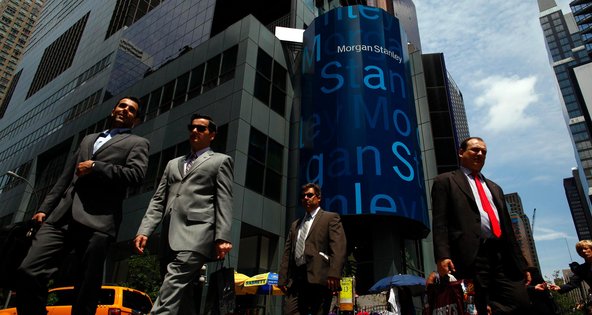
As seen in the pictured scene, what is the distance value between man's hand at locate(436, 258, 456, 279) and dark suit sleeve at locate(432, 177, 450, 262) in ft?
0.13

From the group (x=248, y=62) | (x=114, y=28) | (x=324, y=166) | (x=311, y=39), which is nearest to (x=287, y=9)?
(x=311, y=39)

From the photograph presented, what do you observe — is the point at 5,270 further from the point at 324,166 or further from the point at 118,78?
the point at 118,78

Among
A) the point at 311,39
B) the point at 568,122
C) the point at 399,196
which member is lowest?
the point at 399,196

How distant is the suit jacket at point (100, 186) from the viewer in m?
3.38

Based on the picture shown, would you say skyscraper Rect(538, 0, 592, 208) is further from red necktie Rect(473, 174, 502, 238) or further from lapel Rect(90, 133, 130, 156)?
lapel Rect(90, 133, 130, 156)

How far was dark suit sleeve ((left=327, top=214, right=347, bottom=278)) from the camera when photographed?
4.28m

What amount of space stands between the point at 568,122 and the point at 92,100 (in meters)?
168

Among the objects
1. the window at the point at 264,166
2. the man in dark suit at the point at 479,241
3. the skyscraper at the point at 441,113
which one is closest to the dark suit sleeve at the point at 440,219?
the man in dark suit at the point at 479,241

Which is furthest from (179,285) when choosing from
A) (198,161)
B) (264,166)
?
(264,166)

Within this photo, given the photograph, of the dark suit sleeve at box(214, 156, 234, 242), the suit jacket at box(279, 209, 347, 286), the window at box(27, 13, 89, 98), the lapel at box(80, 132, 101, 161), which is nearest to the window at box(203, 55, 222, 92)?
the suit jacket at box(279, 209, 347, 286)

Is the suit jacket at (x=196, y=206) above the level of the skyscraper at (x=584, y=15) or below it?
below

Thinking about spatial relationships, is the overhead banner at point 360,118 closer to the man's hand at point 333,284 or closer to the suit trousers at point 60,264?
the man's hand at point 333,284

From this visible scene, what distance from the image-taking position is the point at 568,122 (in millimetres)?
146750

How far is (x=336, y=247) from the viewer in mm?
4543
